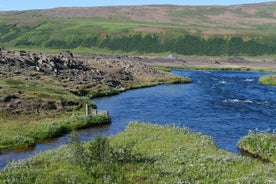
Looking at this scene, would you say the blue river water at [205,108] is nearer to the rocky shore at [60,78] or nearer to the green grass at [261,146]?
the green grass at [261,146]

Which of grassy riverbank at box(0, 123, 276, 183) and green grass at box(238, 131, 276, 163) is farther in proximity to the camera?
green grass at box(238, 131, 276, 163)

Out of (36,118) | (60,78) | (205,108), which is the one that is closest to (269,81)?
(205,108)

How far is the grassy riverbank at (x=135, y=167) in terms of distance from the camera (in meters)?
29.7

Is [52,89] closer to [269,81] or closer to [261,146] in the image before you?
[261,146]

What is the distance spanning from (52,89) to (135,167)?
45.5 metres

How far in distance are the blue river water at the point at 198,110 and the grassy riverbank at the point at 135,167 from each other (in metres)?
7.30

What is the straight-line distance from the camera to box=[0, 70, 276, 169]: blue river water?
50194 mm

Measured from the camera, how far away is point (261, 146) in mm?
42281

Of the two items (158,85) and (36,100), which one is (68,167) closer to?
(36,100)

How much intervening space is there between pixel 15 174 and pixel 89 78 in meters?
65.7

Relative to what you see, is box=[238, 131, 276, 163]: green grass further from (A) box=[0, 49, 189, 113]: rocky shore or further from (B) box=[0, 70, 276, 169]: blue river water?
(A) box=[0, 49, 189, 113]: rocky shore

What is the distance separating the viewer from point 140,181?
29.6 metres

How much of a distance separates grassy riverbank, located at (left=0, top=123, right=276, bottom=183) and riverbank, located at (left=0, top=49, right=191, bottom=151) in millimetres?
12951

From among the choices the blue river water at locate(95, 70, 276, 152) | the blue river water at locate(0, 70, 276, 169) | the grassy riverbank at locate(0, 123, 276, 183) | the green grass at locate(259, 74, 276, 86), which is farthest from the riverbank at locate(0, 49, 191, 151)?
the green grass at locate(259, 74, 276, 86)
